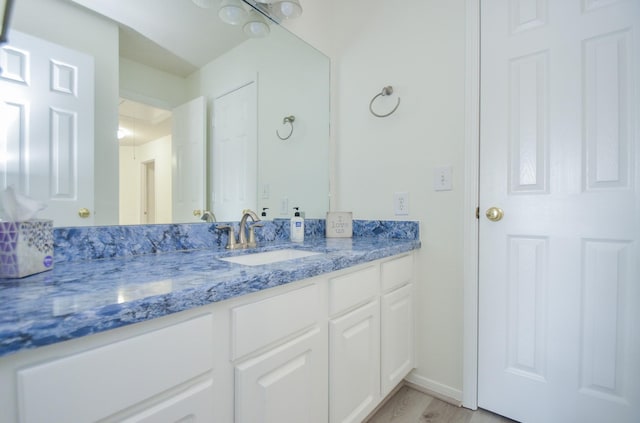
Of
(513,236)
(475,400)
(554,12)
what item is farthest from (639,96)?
(475,400)

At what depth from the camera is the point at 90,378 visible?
0.50 metres

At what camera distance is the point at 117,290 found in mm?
614

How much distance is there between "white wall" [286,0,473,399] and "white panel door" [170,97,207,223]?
0.90 metres

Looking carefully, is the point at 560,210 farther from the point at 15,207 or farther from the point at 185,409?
the point at 15,207

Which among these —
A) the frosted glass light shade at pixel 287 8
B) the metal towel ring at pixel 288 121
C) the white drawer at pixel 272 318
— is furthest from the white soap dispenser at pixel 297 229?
the frosted glass light shade at pixel 287 8

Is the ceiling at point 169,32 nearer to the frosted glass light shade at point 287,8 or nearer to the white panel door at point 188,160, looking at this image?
the white panel door at point 188,160

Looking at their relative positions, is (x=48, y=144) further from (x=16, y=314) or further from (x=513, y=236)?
(x=513, y=236)

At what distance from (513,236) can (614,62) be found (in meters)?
0.77

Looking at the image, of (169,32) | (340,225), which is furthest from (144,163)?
(340,225)

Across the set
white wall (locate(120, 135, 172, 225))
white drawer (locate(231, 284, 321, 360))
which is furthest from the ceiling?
white drawer (locate(231, 284, 321, 360))

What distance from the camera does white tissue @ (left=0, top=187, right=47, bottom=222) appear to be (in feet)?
2.29

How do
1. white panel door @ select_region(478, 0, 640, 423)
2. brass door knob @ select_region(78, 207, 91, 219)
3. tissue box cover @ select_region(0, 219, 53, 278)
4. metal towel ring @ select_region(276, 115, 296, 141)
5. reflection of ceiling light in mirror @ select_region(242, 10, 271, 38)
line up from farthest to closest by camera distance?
metal towel ring @ select_region(276, 115, 296, 141) → reflection of ceiling light in mirror @ select_region(242, 10, 271, 38) → white panel door @ select_region(478, 0, 640, 423) → brass door knob @ select_region(78, 207, 91, 219) → tissue box cover @ select_region(0, 219, 53, 278)

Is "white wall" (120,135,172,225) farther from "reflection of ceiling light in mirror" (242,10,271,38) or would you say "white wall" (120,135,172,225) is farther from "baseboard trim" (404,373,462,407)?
"baseboard trim" (404,373,462,407)

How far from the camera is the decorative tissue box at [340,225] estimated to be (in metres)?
1.82
